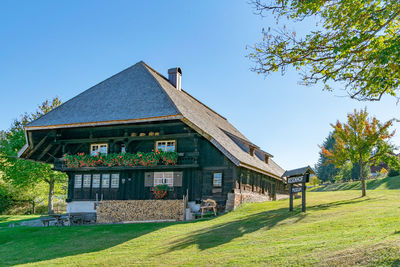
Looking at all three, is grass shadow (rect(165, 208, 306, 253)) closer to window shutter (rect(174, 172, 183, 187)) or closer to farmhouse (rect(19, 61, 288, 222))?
farmhouse (rect(19, 61, 288, 222))

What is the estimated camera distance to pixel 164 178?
27.4m

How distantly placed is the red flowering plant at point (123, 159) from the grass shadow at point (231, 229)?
8054mm

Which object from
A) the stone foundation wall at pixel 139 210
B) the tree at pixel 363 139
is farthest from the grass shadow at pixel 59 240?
the tree at pixel 363 139

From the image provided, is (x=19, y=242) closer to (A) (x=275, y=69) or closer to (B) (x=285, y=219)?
(B) (x=285, y=219)

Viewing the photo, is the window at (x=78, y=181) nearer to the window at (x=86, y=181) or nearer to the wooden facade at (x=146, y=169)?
the wooden facade at (x=146, y=169)

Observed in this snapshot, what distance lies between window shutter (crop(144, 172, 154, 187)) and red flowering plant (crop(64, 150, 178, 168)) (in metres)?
1.32

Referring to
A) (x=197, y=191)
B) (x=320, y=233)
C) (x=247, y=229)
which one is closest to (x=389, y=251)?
(x=320, y=233)

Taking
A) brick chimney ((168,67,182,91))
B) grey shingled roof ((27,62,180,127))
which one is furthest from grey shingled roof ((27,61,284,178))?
brick chimney ((168,67,182,91))

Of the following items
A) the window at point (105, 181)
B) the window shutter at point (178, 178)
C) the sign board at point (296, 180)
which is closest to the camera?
the sign board at point (296, 180)

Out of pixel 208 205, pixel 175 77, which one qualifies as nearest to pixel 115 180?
pixel 208 205

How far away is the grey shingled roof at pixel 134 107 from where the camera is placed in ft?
85.4

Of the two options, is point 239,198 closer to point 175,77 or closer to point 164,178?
point 164,178

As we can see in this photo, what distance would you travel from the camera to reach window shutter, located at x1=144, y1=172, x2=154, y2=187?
27.6 m

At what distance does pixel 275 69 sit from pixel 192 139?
15057 mm
